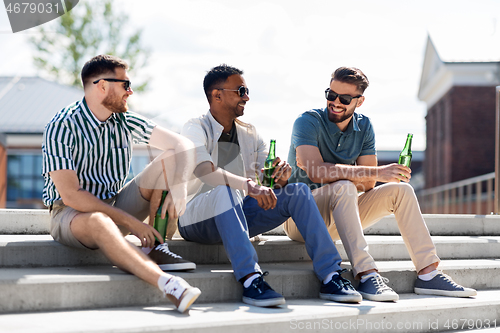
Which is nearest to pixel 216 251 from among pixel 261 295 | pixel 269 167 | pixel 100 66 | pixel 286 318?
pixel 269 167

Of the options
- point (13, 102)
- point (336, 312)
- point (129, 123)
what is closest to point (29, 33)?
point (13, 102)

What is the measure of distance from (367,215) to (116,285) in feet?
5.85

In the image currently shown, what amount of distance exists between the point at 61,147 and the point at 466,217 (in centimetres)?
387

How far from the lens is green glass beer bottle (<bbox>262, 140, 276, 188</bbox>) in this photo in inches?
135

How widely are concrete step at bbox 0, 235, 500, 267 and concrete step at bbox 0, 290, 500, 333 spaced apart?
0.59 meters

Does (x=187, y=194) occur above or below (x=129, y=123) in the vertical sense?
below

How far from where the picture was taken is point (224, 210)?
9.58 feet

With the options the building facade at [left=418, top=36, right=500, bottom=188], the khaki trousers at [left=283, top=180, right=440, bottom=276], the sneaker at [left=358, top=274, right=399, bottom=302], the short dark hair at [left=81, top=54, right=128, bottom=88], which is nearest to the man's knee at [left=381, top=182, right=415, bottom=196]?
the khaki trousers at [left=283, top=180, right=440, bottom=276]

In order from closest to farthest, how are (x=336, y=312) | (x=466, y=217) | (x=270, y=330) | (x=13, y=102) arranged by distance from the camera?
1. (x=270, y=330)
2. (x=336, y=312)
3. (x=466, y=217)
4. (x=13, y=102)

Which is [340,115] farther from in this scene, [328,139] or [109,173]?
[109,173]

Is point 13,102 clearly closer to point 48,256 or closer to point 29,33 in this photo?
point 29,33

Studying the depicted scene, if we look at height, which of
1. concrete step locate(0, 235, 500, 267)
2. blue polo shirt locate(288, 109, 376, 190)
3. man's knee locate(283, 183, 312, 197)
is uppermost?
blue polo shirt locate(288, 109, 376, 190)

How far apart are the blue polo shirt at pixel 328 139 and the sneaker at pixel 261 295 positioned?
3.44ft

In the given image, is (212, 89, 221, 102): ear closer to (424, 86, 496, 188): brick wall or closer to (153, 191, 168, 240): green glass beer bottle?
(153, 191, 168, 240): green glass beer bottle
